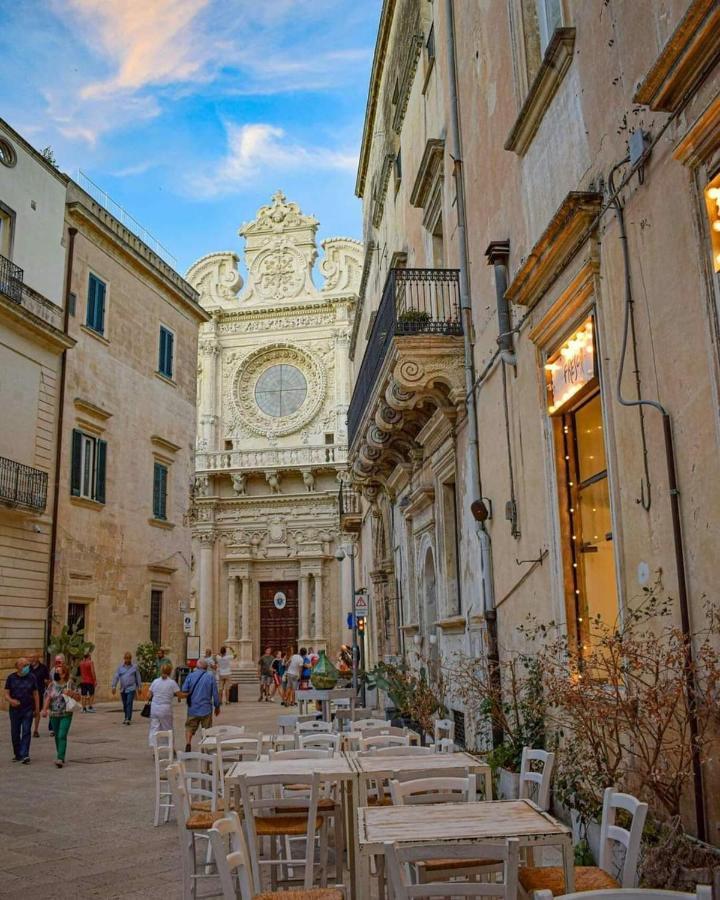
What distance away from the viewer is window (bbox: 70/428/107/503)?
68.3 feet

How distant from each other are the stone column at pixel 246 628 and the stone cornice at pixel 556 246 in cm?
2837

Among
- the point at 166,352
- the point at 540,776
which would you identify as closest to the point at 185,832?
the point at 540,776

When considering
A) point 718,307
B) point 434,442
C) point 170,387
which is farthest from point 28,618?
point 718,307

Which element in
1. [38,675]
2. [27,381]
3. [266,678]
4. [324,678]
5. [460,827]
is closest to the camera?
[460,827]

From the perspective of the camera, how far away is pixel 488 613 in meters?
9.40

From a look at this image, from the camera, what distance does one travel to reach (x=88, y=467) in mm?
21516

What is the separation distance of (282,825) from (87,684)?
14.8 m

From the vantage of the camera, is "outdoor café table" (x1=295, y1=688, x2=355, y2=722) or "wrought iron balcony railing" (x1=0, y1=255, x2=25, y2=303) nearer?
"outdoor café table" (x1=295, y1=688, x2=355, y2=722)

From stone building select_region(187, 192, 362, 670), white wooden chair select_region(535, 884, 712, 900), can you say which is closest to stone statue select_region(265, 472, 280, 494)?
stone building select_region(187, 192, 362, 670)

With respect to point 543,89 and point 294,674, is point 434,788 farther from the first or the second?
point 294,674

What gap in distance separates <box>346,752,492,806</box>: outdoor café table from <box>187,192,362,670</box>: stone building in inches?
1135

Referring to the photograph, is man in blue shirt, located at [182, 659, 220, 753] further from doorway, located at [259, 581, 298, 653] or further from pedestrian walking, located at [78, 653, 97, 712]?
doorway, located at [259, 581, 298, 653]

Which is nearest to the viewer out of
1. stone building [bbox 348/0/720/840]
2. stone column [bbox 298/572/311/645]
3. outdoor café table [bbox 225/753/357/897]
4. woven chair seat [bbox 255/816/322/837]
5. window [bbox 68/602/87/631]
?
stone building [bbox 348/0/720/840]

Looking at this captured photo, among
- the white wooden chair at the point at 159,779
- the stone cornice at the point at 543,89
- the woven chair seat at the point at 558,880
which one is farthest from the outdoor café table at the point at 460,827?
the stone cornice at the point at 543,89
